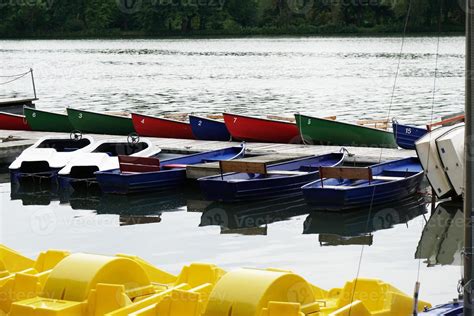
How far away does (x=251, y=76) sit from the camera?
76.5 m

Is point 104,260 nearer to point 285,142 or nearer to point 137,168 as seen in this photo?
point 137,168

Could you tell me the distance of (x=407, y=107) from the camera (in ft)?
169

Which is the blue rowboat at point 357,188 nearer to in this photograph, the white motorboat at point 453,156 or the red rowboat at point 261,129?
the white motorboat at point 453,156

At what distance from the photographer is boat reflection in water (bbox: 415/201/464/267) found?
18.5m

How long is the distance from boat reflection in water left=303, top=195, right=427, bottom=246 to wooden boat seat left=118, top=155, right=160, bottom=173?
4.24m

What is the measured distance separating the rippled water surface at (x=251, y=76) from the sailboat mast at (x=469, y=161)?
114 feet

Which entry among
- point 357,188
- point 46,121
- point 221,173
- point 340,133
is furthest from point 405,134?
point 46,121

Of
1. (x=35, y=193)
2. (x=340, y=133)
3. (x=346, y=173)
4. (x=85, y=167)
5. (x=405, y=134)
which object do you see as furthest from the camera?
(x=340, y=133)

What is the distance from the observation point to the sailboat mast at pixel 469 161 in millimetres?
9375

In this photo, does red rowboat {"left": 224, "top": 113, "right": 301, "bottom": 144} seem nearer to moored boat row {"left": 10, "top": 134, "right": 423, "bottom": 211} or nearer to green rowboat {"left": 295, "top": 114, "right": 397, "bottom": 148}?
green rowboat {"left": 295, "top": 114, "right": 397, "bottom": 148}

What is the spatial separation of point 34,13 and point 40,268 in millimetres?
123885

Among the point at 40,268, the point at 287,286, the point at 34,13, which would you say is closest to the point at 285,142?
the point at 40,268

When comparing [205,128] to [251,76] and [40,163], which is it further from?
[251,76]

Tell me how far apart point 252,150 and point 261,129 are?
293 cm
